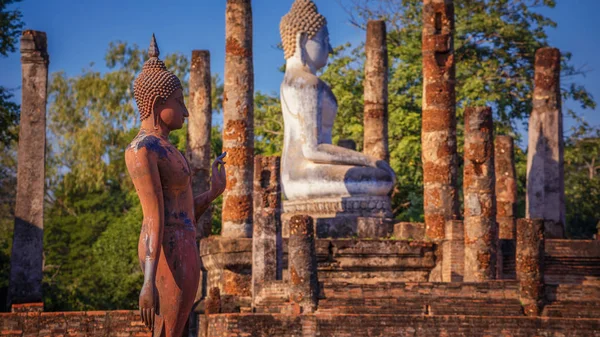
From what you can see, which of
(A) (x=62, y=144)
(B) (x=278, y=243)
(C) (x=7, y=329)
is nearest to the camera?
(C) (x=7, y=329)

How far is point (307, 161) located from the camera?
15.8 metres

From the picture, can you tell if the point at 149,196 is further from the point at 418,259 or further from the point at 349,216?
the point at 349,216

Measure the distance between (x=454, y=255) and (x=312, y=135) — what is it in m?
2.64

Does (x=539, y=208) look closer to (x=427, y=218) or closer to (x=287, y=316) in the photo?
(x=427, y=218)

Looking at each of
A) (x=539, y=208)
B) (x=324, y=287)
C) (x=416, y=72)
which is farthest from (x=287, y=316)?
(x=416, y=72)

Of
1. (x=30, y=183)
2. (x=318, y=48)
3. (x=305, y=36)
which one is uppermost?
(x=305, y=36)

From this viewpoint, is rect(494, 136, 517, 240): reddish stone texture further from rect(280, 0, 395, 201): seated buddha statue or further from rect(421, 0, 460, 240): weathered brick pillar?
rect(280, 0, 395, 201): seated buddha statue

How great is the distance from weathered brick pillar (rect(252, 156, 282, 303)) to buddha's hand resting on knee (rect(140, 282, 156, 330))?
746 cm

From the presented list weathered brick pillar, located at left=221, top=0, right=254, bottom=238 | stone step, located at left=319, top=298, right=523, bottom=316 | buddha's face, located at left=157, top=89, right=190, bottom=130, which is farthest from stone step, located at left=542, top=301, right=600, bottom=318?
→ buddha's face, located at left=157, top=89, right=190, bottom=130

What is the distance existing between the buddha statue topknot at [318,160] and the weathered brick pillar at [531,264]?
318cm

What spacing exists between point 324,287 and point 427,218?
4.04 meters

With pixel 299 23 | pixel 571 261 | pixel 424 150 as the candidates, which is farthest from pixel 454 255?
pixel 299 23

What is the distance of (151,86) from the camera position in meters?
6.21

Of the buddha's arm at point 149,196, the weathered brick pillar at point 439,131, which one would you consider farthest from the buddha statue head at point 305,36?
the buddha's arm at point 149,196
